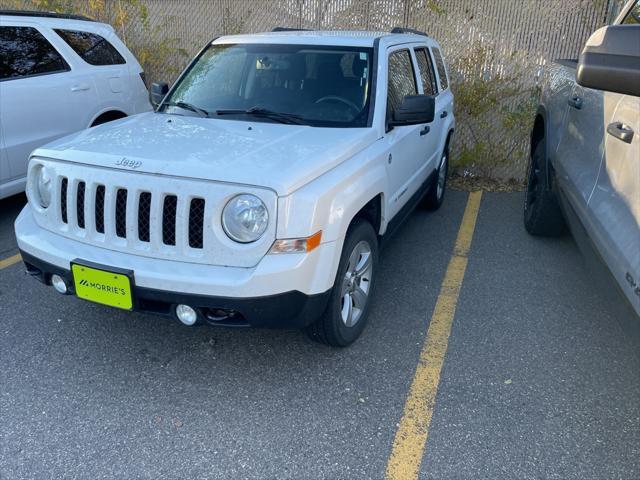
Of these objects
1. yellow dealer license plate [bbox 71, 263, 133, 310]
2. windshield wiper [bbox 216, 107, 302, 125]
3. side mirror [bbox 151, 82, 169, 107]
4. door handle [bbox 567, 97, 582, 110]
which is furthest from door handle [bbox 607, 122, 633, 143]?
side mirror [bbox 151, 82, 169, 107]

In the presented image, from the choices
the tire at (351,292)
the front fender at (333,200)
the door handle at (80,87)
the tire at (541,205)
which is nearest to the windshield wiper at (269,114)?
the front fender at (333,200)

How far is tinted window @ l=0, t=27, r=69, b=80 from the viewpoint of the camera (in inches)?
194

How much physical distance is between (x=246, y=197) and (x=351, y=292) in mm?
1030

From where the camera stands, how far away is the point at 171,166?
8.54ft

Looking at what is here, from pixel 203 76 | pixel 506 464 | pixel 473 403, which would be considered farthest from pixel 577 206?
pixel 203 76

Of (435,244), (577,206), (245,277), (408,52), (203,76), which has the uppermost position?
(408,52)

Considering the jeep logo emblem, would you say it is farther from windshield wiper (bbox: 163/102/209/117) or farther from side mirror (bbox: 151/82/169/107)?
side mirror (bbox: 151/82/169/107)

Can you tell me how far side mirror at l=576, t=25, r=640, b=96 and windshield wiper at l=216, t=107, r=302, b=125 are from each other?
179 cm

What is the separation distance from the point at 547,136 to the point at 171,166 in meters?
3.46

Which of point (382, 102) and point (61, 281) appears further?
point (382, 102)

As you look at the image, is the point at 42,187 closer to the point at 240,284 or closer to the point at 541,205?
the point at 240,284

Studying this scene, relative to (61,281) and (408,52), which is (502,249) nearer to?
(408,52)

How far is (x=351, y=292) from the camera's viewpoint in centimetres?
321

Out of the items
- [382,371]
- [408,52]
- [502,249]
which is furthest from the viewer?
[502,249]
